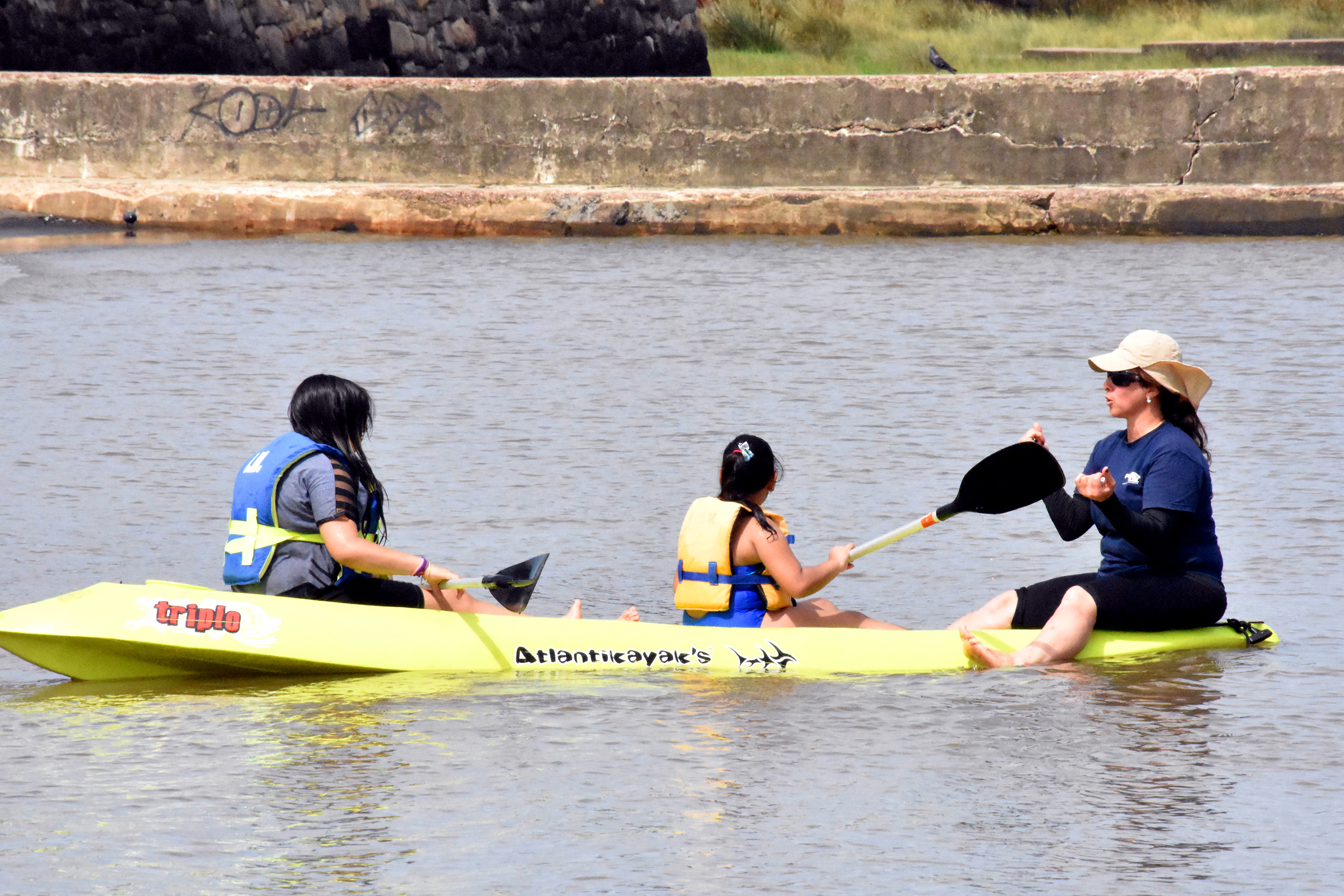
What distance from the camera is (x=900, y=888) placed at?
395cm

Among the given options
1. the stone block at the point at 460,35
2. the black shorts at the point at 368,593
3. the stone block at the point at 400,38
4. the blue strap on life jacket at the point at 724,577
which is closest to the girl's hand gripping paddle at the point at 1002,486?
the blue strap on life jacket at the point at 724,577

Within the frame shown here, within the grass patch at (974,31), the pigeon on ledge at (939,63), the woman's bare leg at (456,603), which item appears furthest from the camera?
the grass patch at (974,31)

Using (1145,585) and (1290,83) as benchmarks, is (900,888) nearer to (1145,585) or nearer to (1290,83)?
(1145,585)

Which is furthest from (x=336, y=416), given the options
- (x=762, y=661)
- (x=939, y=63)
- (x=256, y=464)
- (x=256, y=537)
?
(x=939, y=63)

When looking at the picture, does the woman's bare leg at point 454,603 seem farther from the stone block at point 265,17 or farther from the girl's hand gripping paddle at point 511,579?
the stone block at point 265,17

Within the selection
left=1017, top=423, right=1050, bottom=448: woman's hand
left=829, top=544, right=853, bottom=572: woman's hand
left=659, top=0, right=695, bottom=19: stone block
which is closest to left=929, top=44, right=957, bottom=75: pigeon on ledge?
left=659, top=0, right=695, bottom=19: stone block

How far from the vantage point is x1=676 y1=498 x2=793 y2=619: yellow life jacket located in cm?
567

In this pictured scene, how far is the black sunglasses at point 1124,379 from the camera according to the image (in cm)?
554

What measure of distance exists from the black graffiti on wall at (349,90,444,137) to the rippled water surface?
132 cm

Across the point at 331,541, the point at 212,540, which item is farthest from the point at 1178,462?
the point at 212,540

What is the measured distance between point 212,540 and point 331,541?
1.91m

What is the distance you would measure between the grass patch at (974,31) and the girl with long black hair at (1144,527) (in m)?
14.6

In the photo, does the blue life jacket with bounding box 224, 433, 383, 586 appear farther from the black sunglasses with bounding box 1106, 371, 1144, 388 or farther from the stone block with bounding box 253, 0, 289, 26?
the stone block with bounding box 253, 0, 289, 26

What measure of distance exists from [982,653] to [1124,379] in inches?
34.3
